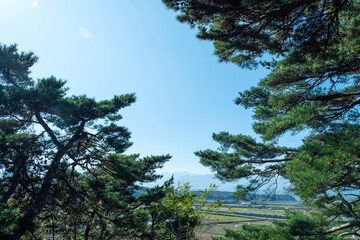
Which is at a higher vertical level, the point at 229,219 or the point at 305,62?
the point at 305,62

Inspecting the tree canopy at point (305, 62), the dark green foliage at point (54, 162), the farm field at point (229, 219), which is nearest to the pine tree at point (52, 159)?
the dark green foliage at point (54, 162)

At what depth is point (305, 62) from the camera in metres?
4.55

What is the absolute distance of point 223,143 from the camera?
8680mm

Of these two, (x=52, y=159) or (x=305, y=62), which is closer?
(x=305, y=62)

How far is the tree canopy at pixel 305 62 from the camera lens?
10.6 ft

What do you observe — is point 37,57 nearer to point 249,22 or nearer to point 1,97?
point 1,97

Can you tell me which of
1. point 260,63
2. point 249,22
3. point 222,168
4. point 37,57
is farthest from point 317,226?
point 37,57

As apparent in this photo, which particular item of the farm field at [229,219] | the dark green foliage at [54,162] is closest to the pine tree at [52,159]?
the dark green foliage at [54,162]

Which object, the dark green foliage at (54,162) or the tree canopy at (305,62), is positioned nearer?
the tree canopy at (305,62)

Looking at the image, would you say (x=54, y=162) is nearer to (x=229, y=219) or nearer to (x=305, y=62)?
(x=305, y=62)

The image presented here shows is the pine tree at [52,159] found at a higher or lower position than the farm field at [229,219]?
higher

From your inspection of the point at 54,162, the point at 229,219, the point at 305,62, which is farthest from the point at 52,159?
the point at 229,219

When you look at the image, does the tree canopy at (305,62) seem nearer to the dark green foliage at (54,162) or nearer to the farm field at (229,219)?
the farm field at (229,219)

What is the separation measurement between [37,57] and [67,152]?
214 inches
